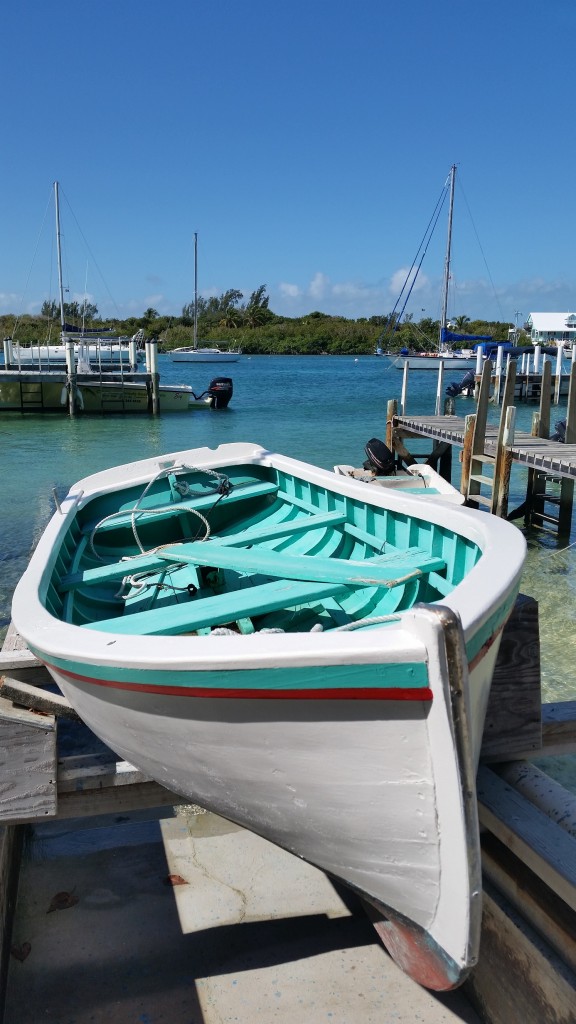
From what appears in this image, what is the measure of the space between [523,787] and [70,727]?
6.97 ft

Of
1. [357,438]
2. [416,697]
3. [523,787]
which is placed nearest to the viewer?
[416,697]

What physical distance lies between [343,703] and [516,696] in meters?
1.21

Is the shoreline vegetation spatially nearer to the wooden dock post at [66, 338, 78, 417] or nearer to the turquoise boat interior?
the wooden dock post at [66, 338, 78, 417]

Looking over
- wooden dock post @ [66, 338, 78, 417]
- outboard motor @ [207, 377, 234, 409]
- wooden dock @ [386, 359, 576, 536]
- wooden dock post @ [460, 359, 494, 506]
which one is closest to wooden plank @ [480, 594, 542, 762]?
wooden dock @ [386, 359, 576, 536]

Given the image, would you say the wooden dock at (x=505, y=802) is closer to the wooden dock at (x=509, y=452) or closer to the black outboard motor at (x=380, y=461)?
the wooden dock at (x=509, y=452)

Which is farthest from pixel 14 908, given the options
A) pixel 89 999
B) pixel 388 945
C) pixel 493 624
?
pixel 493 624

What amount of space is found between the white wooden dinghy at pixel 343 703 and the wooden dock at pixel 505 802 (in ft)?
0.86

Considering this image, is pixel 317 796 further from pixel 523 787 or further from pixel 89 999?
pixel 89 999

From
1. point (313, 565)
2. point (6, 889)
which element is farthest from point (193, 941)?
point (313, 565)

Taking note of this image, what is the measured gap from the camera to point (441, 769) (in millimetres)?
2307

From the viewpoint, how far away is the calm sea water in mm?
8922

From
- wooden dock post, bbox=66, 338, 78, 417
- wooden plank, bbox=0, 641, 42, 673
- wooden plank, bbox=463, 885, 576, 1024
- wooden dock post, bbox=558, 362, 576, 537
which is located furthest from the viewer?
wooden dock post, bbox=66, 338, 78, 417

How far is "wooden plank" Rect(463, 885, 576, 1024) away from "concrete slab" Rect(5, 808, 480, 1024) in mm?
198

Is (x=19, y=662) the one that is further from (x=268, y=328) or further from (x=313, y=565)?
(x=268, y=328)
